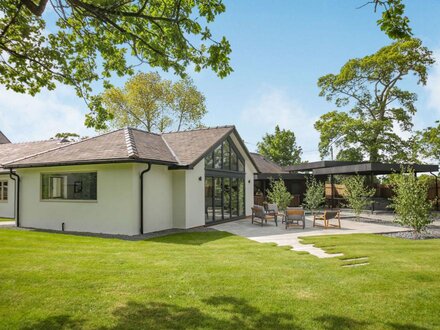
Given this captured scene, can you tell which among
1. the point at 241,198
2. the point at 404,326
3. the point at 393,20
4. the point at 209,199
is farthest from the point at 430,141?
the point at 404,326

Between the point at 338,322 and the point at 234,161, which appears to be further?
the point at 234,161

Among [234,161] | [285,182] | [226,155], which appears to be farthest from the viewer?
[285,182]

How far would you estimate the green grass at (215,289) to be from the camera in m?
4.40

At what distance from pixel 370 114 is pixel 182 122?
20.8 meters

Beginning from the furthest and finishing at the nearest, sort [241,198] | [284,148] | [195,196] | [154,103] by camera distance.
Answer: [284,148] < [154,103] < [241,198] < [195,196]

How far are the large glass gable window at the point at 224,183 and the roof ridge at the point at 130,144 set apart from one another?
377 cm

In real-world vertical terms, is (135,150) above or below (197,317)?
above

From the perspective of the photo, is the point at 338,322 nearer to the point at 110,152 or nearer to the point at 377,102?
the point at 110,152

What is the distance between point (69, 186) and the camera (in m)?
14.2

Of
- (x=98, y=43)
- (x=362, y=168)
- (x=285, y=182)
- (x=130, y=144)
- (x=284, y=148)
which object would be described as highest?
(x=284, y=148)

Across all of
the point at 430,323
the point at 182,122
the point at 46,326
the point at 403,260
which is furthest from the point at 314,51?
the point at 182,122

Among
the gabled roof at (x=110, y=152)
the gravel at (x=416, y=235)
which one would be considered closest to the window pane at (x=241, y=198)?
the gabled roof at (x=110, y=152)

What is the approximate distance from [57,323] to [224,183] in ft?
44.4

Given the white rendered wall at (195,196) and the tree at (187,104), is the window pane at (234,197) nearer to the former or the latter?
the white rendered wall at (195,196)
